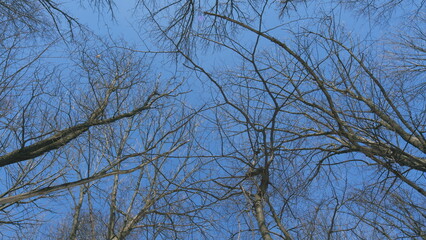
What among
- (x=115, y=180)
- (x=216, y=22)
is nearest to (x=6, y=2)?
(x=216, y=22)

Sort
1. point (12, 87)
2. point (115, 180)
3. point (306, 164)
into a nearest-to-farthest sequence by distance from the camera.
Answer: point (306, 164), point (12, 87), point (115, 180)

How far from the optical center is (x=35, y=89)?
3393mm

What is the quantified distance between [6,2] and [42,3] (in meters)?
→ 0.46

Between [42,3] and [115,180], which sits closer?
[42,3]

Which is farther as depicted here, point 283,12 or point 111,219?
point 111,219

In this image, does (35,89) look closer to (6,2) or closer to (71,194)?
(6,2)

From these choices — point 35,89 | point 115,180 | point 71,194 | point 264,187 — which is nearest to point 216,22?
point 264,187

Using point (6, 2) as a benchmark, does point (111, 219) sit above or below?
below

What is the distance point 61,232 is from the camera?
32.6 feet

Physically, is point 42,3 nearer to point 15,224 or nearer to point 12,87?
point 12,87

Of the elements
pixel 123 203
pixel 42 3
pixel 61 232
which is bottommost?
pixel 123 203

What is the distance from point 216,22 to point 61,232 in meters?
9.74

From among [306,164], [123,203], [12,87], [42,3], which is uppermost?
[42,3]

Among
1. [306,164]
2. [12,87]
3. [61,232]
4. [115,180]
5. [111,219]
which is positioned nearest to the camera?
[306,164]
